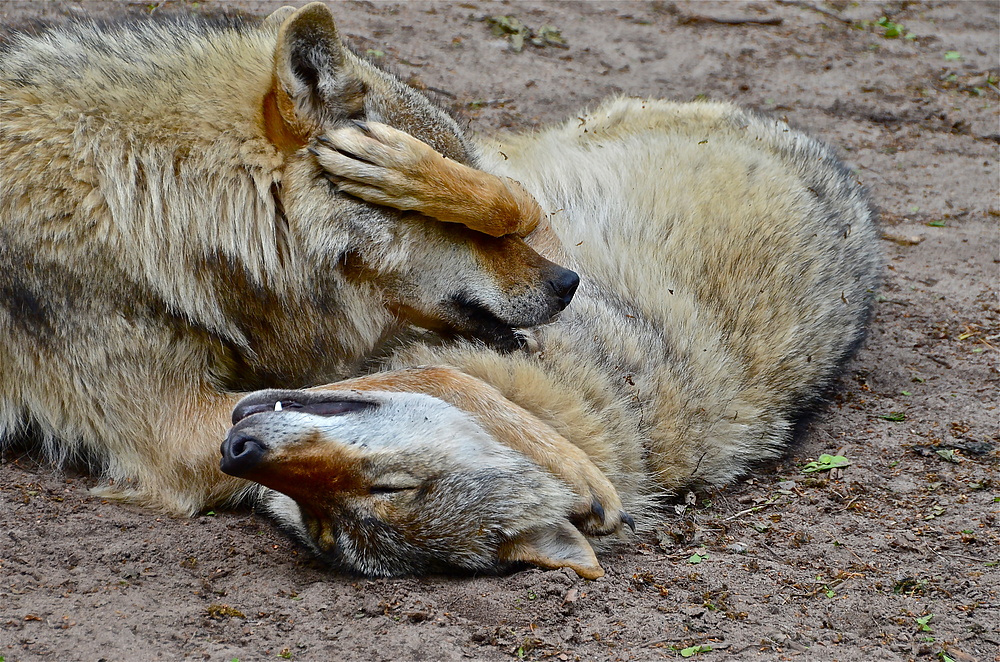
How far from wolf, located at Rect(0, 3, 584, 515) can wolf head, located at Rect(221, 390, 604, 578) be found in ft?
1.39

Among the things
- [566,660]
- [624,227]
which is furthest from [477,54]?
[566,660]

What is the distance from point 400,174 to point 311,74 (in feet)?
1.66

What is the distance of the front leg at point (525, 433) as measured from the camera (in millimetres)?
3482

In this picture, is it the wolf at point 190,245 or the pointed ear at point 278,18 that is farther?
the pointed ear at point 278,18

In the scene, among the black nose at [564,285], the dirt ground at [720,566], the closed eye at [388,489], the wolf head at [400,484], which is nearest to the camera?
the dirt ground at [720,566]

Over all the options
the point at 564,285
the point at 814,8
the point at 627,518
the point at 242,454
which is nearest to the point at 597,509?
the point at 627,518

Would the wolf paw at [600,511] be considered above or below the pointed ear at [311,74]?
below

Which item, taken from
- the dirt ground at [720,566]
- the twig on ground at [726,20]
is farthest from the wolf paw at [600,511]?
the twig on ground at [726,20]

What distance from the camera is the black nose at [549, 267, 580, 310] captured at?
3.92m

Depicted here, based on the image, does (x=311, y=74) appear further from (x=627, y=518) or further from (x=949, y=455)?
(x=949, y=455)

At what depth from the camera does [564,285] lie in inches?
155

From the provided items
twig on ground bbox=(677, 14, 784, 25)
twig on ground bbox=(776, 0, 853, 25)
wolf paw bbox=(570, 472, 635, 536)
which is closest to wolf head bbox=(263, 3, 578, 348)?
wolf paw bbox=(570, 472, 635, 536)

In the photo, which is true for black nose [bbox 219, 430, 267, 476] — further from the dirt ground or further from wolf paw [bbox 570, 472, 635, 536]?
wolf paw [bbox 570, 472, 635, 536]

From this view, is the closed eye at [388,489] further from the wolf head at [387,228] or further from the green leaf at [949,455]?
the green leaf at [949,455]
